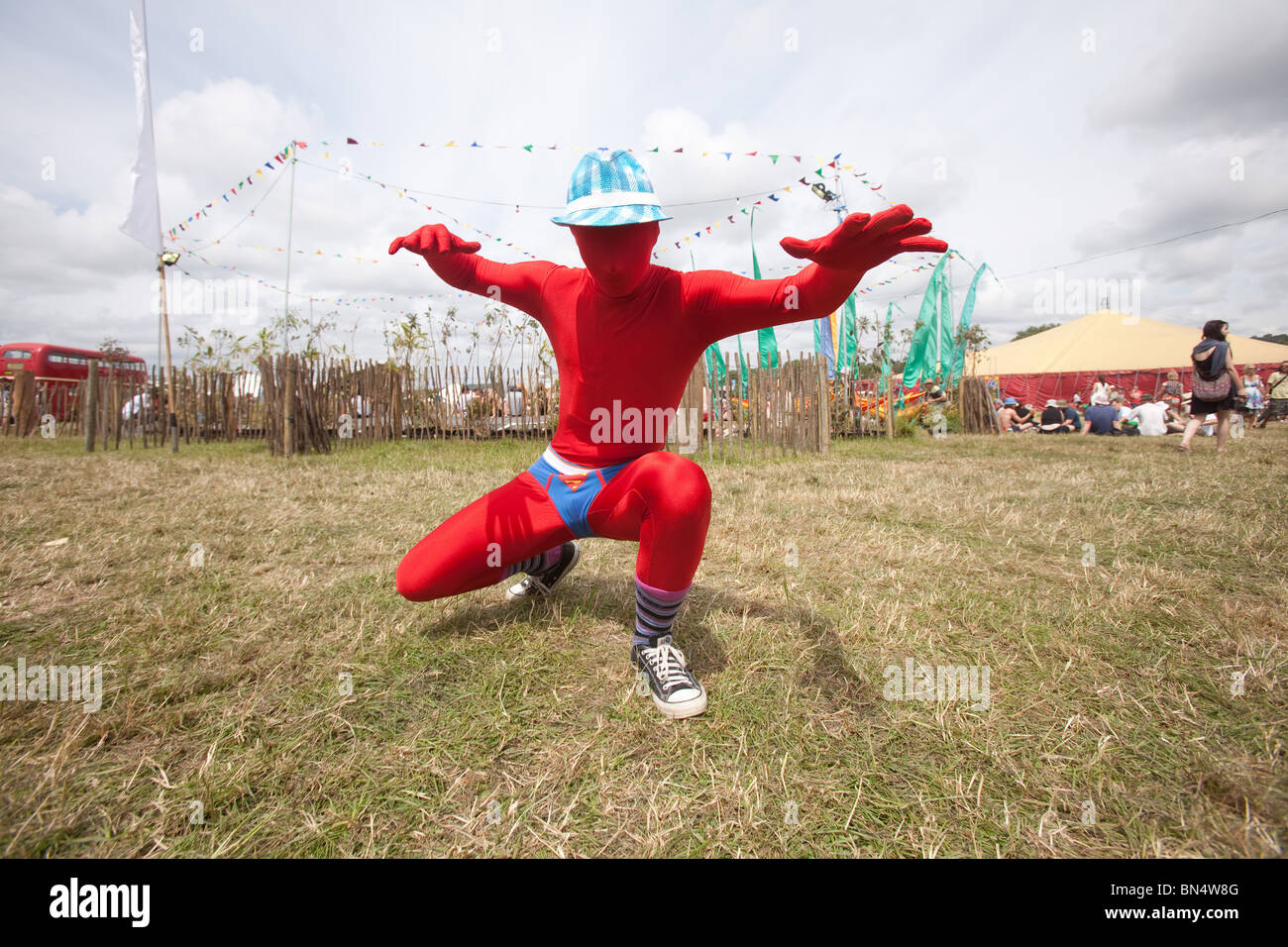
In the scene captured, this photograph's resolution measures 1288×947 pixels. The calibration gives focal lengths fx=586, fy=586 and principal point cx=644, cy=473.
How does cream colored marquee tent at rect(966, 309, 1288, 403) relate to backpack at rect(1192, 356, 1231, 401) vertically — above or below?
above

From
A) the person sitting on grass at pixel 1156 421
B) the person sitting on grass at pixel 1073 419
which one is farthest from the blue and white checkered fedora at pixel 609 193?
the person sitting on grass at pixel 1073 419

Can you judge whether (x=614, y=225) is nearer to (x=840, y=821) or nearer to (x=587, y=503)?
(x=587, y=503)

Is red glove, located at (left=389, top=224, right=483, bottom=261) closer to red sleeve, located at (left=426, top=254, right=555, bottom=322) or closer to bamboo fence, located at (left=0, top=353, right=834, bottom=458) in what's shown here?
red sleeve, located at (left=426, top=254, right=555, bottom=322)

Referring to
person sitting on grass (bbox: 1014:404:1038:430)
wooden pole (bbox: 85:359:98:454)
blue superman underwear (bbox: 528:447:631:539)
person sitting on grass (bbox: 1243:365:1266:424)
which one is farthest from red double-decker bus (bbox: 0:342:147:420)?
person sitting on grass (bbox: 1243:365:1266:424)

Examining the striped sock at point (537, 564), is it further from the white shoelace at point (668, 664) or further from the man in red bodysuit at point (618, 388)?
the white shoelace at point (668, 664)

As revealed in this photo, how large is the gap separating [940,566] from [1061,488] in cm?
323

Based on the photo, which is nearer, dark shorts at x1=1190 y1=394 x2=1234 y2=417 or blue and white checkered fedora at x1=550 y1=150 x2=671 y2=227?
blue and white checkered fedora at x1=550 y1=150 x2=671 y2=227

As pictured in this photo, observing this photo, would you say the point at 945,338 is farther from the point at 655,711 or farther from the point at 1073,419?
the point at 655,711

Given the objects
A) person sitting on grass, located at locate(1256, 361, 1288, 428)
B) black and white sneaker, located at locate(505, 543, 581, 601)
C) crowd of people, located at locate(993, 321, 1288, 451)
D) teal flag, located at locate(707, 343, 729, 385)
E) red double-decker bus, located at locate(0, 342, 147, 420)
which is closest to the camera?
black and white sneaker, located at locate(505, 543, 581, 601)

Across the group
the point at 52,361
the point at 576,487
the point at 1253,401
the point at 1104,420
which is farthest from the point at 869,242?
the point at 52,361

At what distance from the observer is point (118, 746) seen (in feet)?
5.57

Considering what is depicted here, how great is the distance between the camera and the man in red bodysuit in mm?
2014

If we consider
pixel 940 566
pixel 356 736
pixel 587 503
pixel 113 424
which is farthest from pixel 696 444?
pixel 113 424

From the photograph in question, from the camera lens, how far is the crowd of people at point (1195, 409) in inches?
313
